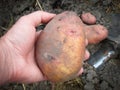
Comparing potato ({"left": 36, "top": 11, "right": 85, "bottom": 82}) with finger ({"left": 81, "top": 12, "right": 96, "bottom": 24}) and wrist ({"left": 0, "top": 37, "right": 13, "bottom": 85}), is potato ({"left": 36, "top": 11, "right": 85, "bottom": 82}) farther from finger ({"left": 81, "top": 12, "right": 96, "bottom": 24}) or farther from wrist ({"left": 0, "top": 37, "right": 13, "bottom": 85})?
finger ({"left": 81, "top": 12, "right": 96, "bottom": 24})

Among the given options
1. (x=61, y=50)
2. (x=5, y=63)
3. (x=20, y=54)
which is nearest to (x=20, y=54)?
(x=20, y=54)

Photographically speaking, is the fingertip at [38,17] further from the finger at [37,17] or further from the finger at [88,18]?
the finger at [88,18]

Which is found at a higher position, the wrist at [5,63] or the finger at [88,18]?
the wrist at [5,63]

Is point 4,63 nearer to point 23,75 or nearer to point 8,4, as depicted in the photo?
point 23,75

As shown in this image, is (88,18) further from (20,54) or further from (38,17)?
(20,54)

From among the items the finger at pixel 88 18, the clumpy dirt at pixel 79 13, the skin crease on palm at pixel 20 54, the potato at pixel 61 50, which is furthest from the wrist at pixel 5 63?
the finger at pixel 88 18
